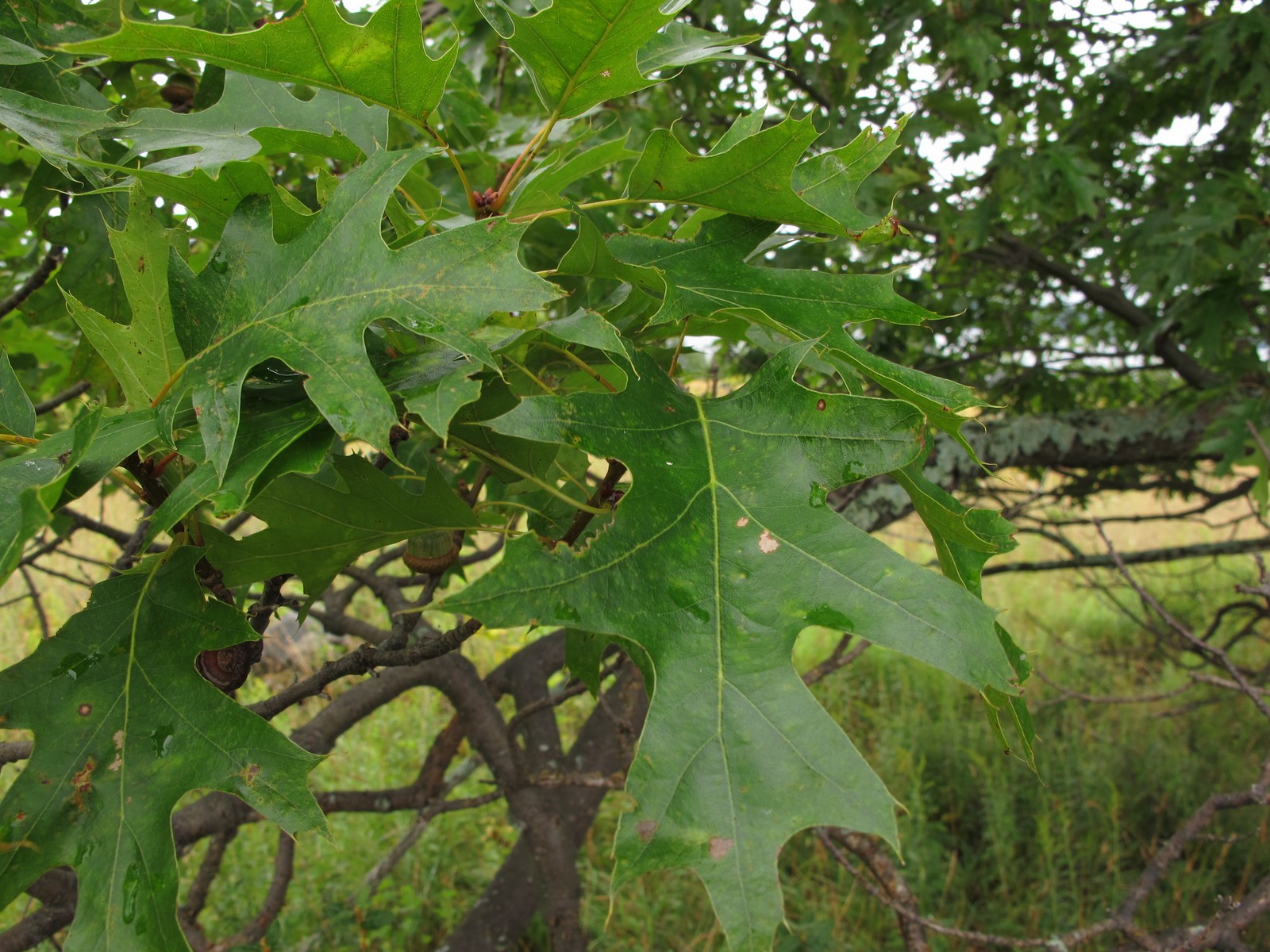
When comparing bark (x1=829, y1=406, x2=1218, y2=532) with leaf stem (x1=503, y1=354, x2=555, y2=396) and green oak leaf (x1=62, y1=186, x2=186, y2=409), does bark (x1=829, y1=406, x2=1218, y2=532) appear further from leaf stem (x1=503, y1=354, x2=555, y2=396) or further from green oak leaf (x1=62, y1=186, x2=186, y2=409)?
green oak leaf (x1=62, y1=186, x2=186, y2=409)

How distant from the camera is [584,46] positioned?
778 mm

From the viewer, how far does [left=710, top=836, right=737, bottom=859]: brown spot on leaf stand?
2.02 feet

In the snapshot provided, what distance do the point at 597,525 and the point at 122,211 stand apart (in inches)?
27.9

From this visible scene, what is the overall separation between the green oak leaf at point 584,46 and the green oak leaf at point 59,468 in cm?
46

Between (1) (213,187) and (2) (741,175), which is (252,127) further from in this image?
(2) (741,175)

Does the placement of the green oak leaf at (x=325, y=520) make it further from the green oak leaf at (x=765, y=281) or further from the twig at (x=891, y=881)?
the twig at (x=891, y=881)

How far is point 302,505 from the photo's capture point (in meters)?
0.81

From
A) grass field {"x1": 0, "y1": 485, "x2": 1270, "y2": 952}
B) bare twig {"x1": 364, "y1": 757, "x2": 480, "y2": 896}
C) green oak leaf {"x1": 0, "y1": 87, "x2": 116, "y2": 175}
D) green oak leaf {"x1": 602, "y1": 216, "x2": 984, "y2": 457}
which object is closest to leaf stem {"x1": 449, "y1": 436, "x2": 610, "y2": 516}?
green oak leaf {"x1": 602, "y1": 216, "x2": 984, "y2": 457}

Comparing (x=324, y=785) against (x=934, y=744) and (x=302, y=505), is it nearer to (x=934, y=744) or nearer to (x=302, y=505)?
(x=934, y=744)

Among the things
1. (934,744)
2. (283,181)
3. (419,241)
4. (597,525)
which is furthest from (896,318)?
(934,744)

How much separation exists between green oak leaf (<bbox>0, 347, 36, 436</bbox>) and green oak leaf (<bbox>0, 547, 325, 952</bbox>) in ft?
0.49

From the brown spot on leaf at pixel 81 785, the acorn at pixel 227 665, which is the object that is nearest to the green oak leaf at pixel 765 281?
the acorn at pixel 227 665

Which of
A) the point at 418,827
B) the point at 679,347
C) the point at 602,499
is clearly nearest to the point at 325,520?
the point at 602,499

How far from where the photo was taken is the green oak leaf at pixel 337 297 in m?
0.62
